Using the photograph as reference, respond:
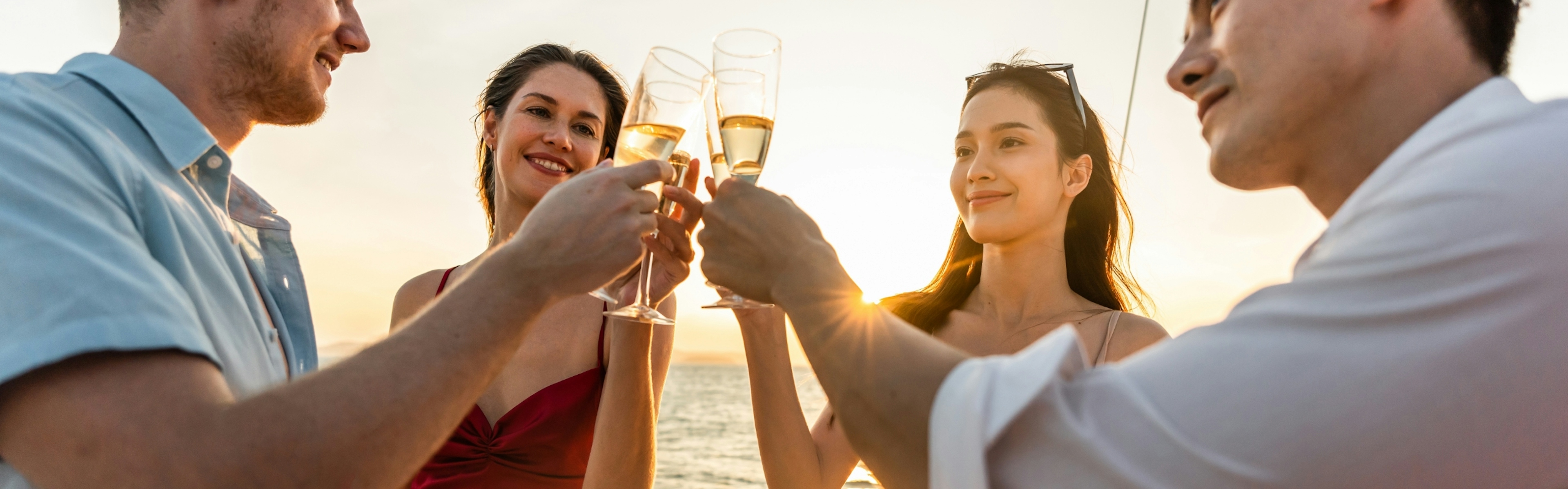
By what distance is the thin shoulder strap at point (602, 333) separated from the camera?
302 cm

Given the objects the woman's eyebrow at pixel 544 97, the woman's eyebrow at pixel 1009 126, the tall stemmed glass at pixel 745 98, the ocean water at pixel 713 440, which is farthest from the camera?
the ocean water at pixel 713 440

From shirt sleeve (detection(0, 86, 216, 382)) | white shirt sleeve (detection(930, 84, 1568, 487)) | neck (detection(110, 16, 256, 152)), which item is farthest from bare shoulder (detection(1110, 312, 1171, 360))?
neck (detection(110, 16, 256, 152))

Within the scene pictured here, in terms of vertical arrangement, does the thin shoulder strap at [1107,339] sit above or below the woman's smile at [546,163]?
below

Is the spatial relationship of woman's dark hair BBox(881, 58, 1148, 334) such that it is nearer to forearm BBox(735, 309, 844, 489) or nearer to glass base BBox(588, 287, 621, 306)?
forearm BBox(735, 309, 844, 489)

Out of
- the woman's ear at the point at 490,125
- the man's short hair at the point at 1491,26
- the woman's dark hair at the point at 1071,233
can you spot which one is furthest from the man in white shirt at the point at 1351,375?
the woman's ear at the point at 490,125

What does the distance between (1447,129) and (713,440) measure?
934 inches

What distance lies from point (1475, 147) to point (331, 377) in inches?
65.1

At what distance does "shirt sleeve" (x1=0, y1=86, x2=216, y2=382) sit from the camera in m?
1.12

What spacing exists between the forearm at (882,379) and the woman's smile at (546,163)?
2.18 m

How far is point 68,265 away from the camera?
1.17 metres

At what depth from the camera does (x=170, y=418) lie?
1.14 m

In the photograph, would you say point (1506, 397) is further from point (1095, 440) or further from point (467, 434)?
point (467, 434)

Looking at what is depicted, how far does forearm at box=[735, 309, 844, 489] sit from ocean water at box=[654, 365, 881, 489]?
68 millimetres

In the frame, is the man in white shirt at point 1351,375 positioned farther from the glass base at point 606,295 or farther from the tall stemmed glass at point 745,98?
the glass base at point 606,295
